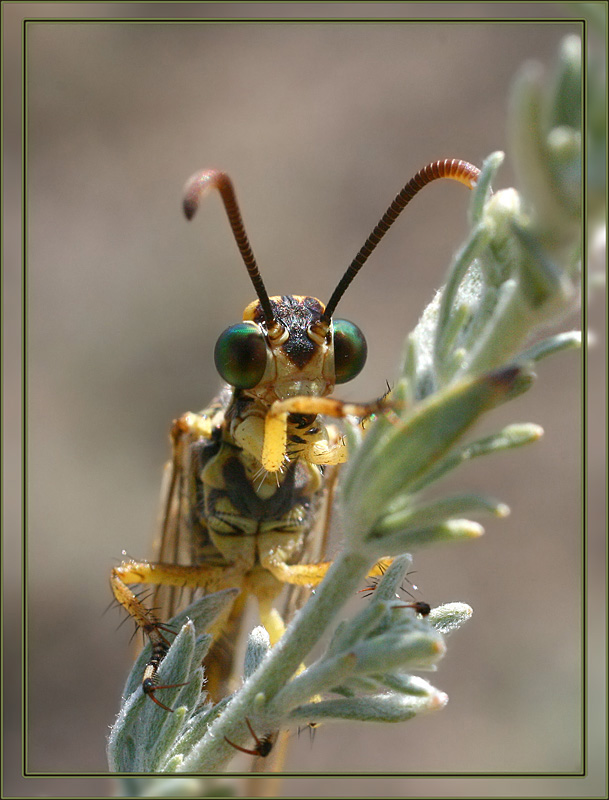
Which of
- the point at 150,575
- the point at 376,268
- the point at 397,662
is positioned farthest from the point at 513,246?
the point at 376,268

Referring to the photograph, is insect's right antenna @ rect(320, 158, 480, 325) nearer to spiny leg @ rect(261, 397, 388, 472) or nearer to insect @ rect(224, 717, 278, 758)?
spiny leg @ rect(261, 397, 388, 472)

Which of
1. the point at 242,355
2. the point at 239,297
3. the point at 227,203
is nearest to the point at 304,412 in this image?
the point at 227,203

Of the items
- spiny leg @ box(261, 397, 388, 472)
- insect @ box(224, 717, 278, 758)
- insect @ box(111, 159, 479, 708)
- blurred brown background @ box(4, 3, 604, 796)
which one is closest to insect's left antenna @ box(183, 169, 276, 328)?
insect @ box(111, 159, 479, 708)

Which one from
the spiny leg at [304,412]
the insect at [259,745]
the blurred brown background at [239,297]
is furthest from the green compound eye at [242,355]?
the blurred brown background at [239,297]

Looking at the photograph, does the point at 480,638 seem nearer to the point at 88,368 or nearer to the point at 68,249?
the point at 88,368

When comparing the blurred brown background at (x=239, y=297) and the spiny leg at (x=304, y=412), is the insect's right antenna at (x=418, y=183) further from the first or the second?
the blurred brown background at (x=239, y=297)
